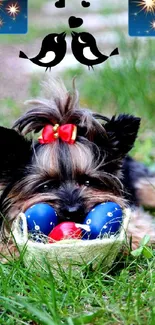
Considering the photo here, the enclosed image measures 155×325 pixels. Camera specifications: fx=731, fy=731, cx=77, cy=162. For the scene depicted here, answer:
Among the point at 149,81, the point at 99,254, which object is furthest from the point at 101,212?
the point at 149,81

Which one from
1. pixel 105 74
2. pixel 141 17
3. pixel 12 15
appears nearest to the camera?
pixel 12 15

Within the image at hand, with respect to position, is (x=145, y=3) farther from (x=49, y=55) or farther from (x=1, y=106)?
(x=1, y=106)

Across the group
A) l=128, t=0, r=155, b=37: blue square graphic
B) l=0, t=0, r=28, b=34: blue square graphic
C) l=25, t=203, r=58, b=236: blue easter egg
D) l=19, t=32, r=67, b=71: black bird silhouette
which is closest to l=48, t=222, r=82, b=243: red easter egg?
l=25, t=203, r=58, b=236: blue easter egg

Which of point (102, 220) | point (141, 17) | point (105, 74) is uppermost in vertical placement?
point (141, 17)

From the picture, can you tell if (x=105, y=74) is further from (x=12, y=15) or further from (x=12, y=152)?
(x=12, y=152)

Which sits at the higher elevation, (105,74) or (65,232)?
(105,74)

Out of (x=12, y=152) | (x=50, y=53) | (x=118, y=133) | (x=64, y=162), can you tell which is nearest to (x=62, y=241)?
(x=64, y=162)

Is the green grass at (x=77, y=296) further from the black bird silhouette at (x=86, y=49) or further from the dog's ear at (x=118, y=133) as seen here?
the black bird silhouette at (x=86, y=49)

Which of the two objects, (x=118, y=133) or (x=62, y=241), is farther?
(x=118, y=133)
